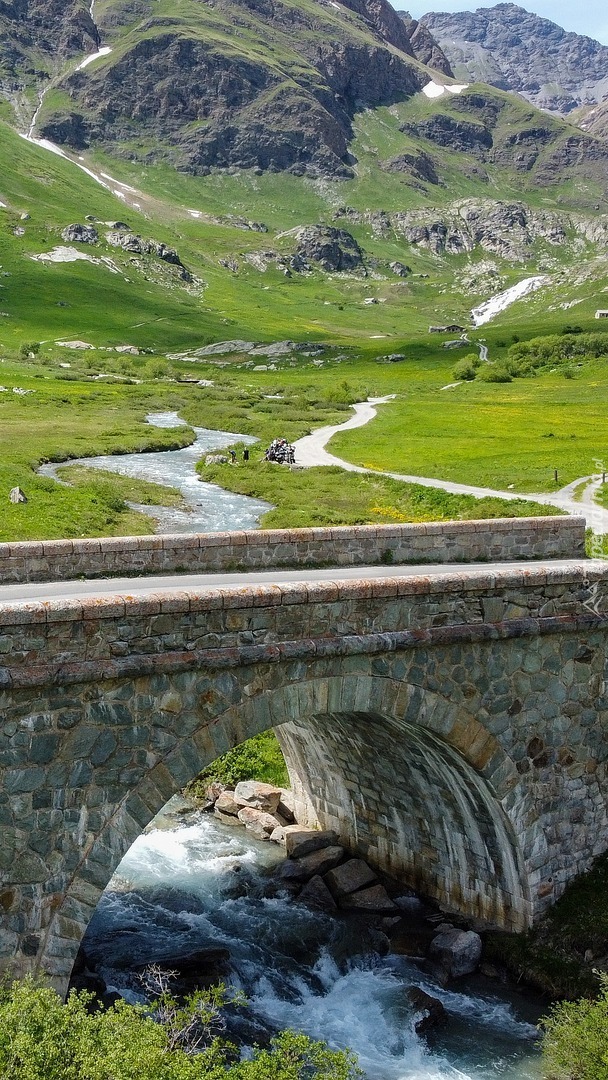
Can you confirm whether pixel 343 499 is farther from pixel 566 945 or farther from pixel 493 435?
pixel 566 945

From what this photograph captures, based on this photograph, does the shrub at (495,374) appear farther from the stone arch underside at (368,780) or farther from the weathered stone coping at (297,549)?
the stone arch underside at (368,780)

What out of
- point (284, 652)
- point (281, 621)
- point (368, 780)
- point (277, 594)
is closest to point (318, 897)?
point (368, 780)

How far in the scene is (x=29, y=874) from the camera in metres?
13.0

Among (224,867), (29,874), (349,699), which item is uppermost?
(349,699)

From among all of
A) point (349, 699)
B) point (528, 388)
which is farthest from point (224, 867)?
point (528, 388)

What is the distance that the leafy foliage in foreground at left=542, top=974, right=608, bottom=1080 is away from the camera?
14.6 metres

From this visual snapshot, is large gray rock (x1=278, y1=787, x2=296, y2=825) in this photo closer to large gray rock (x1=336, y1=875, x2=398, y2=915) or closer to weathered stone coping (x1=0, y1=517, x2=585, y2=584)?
large gray rock (x1=336, y1=875, x2=398, y2=915)

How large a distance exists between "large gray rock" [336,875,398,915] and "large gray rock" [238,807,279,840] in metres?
3.34

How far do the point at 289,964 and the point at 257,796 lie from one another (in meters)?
6.42

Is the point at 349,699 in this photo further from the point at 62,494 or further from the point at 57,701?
the point at 62,494

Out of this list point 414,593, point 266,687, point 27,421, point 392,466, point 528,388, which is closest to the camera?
point 266,687

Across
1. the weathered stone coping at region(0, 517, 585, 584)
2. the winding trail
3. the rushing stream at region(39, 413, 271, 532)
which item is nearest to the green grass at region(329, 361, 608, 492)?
the winding trail

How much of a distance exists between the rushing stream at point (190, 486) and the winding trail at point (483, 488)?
520 cm

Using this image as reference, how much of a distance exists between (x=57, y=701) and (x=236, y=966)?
8.18 m
